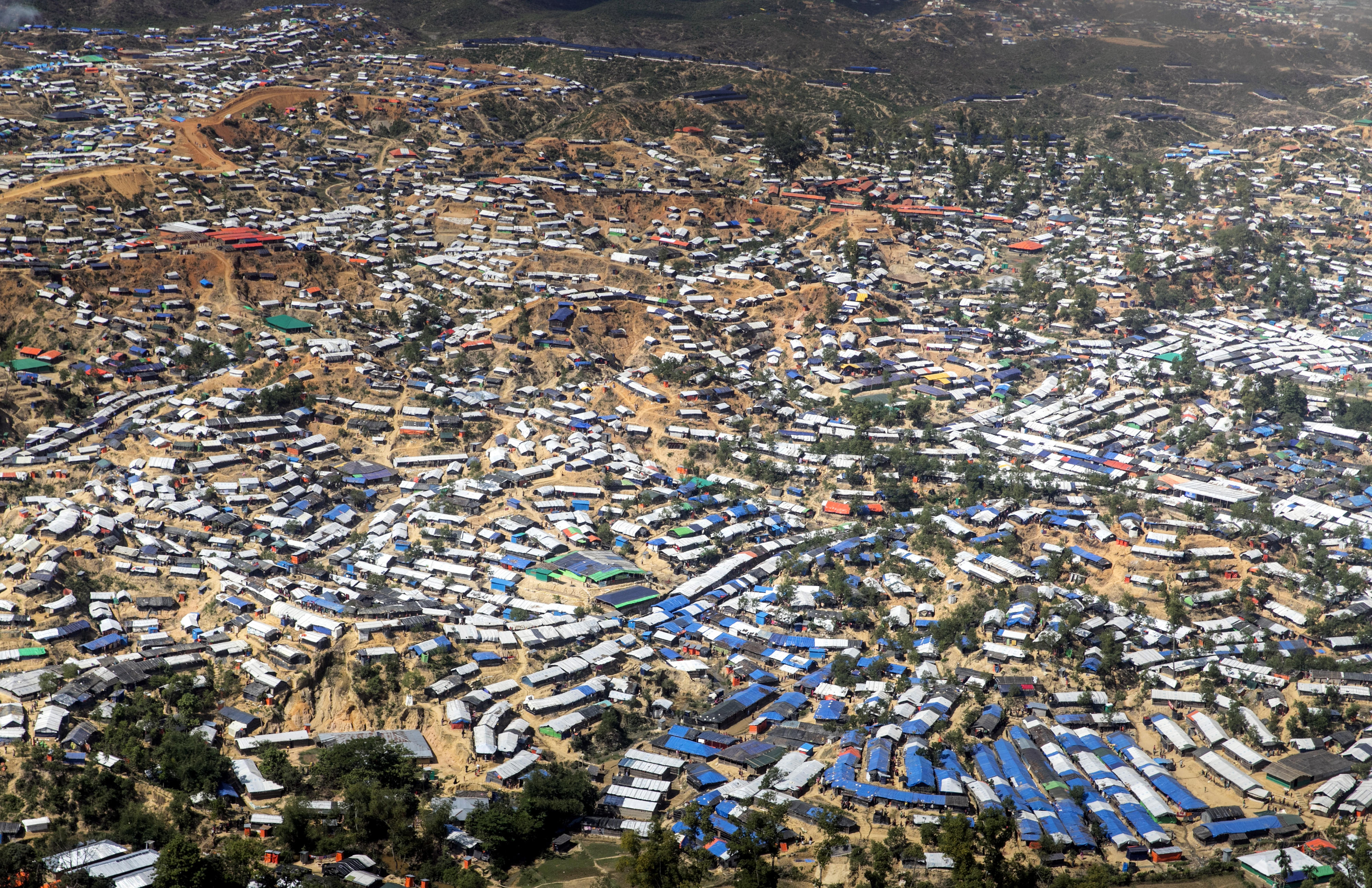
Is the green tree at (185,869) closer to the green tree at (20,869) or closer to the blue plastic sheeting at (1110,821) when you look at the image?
the green tree at (20,869)

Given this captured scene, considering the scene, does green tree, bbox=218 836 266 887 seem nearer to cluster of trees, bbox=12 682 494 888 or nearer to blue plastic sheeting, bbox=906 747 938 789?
cluster of trees, bbox=12 682 494 888

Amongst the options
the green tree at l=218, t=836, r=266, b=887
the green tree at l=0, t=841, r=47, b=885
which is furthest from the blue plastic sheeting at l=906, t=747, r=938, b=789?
the green tree at l=0, t=841, r=47, b=885

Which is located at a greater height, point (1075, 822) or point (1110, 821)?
point (1075, 822)

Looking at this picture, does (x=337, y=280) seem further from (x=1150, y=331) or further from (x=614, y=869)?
(x=1150, y=331)

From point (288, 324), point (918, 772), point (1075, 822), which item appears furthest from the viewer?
point (288, 324)

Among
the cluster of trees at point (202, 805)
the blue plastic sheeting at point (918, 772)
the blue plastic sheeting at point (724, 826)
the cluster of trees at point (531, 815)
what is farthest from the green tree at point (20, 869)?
the blue plastic sheeting at point (918, 772)

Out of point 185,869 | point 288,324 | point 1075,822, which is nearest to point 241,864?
point 185,869

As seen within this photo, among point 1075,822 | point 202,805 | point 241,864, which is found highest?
point 241,864

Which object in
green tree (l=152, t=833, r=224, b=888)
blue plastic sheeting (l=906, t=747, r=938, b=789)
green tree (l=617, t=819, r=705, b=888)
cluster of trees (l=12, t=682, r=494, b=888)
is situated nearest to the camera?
green tree (l=152, t=833, r=224, b=888)

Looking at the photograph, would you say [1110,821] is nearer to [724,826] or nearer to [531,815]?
[724,826]

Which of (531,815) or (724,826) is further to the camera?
(531,815)
